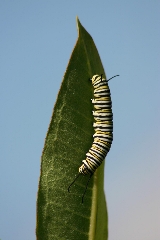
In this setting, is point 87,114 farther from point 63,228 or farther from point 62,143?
point 63,228

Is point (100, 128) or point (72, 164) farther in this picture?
point (100, 128)

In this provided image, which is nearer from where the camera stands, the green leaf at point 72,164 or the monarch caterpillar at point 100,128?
the green leaf at point 72,164

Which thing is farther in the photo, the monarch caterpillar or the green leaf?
the monarch caterpillar

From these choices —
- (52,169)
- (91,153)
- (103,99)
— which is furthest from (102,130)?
(52,169)
